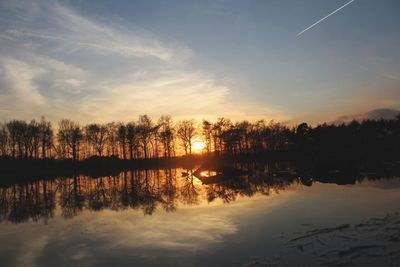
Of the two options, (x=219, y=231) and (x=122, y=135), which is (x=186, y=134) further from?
(x=219, y=231)

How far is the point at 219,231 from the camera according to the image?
13.4 metres

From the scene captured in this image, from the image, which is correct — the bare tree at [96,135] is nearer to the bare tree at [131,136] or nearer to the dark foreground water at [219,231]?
the bare tree at [131,136]

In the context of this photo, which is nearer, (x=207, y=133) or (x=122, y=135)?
(x=122, y=135)

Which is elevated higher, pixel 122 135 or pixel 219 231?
pixel 122 135

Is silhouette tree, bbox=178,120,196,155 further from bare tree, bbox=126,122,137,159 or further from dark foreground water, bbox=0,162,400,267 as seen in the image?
dark foreground water, bbox=0,162,400,267

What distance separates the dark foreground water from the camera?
9828mm

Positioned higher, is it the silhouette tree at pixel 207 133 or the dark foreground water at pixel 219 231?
the silhouette tree at pixel 207 133

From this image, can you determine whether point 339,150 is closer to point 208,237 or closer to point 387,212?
point 387,212

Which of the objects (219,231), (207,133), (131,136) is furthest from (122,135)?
(219,231)

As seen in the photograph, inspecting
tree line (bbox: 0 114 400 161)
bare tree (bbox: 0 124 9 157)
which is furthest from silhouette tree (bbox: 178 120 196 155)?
bare tree (bbox: 0 124 9 157)

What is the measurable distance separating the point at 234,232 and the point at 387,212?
7.49m

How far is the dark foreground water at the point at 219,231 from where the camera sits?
32.2 ft

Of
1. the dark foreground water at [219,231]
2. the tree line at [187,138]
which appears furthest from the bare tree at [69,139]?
the dark foreground water at [219,231]

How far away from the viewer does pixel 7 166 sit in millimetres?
81812
